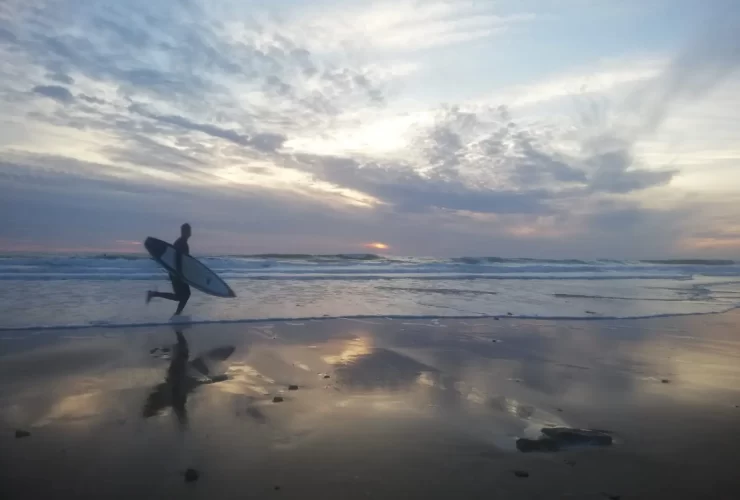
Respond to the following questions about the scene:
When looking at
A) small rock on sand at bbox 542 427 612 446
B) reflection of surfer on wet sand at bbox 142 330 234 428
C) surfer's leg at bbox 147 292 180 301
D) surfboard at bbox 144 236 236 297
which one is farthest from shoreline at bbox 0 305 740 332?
small rock on sand at bbox 542 427 612 446

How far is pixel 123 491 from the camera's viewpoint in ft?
12.1

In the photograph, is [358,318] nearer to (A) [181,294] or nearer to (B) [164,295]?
(A) [181,294]

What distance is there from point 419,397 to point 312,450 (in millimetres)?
2020

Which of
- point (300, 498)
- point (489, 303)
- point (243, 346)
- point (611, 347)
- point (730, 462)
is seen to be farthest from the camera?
point (489, 303)

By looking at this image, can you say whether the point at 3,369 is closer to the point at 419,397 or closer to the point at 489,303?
the point at 419,397

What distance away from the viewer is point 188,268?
1353 centimetres

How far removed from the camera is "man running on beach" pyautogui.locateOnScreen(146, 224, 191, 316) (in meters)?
11.6

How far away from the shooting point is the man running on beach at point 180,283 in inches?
457

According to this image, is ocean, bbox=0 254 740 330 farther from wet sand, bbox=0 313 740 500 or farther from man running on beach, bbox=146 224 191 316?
wet sand, bbox=0 313 740 500

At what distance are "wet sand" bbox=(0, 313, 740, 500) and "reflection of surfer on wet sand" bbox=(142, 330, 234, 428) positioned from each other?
1.5 inches

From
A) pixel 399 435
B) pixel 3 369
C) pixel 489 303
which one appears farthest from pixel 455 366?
pixel 489 303

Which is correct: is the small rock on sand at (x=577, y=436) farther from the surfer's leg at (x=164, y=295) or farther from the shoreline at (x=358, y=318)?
the surfer's leg at (x=164, y=295)

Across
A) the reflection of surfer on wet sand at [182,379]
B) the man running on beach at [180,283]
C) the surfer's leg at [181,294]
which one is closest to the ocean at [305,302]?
the surfer's leg at [181,294]

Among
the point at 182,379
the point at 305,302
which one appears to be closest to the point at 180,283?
the point at 305,302
